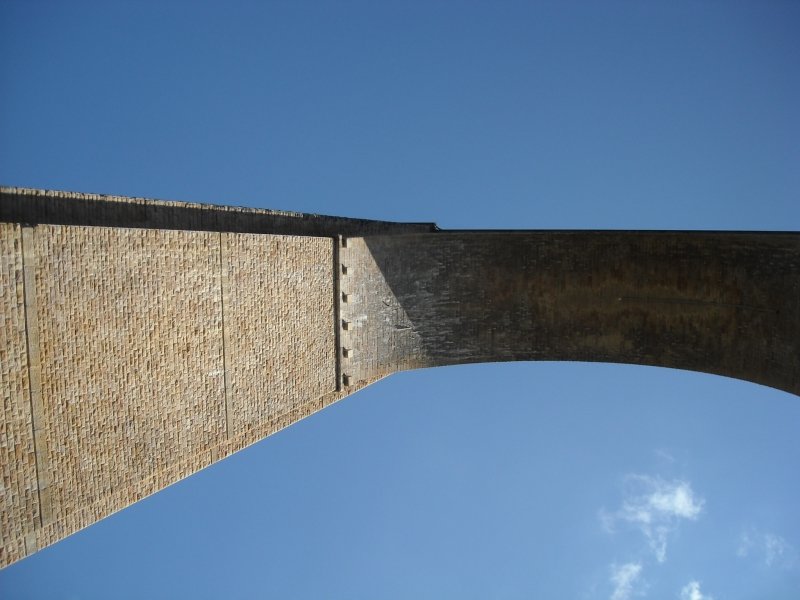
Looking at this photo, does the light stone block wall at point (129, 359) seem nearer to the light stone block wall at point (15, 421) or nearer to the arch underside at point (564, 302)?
the light stone block wall at point (15, 421)

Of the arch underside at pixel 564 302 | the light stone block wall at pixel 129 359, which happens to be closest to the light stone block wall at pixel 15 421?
the light stone block wall at pixel 129 359

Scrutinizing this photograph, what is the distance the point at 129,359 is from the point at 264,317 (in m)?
2.03

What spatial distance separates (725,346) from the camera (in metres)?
10.9

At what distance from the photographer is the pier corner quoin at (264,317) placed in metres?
7.00

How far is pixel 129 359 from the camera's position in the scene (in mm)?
7621

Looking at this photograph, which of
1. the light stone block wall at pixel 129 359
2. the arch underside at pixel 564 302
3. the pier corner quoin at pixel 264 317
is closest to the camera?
the light stone block wall at pixel 129 359

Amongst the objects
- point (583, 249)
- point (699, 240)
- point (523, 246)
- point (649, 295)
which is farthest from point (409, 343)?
point (699, 240)

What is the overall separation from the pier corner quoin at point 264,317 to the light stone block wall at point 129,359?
0.02 metres

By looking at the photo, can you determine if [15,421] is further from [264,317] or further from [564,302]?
[564,302]

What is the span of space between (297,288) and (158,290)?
2.32 m

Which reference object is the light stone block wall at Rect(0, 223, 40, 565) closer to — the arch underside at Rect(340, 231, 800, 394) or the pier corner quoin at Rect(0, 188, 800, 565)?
the pier corner quoin at Rect(0, 188, 800, 565)

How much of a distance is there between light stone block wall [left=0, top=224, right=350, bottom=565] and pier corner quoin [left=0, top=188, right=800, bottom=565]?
2cm

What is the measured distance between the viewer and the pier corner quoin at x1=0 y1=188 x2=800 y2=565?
23.0ft

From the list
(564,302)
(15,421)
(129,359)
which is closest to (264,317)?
(129,359)
